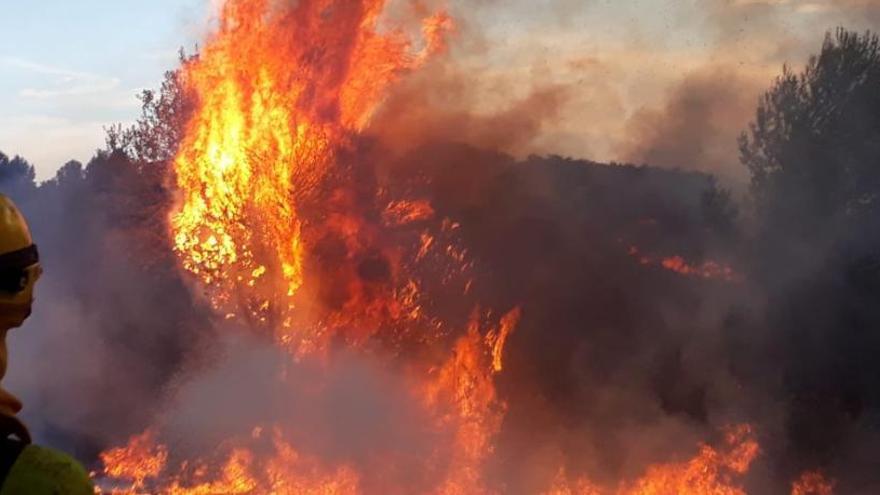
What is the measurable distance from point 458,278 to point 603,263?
4.41 metres

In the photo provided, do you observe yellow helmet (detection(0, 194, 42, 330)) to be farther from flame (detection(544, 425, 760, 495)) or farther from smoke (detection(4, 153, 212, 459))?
smoke (detection(4, 153, 212, 459))

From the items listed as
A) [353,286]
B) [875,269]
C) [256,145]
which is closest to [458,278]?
[353,286]

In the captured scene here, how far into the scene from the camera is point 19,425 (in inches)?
72.7

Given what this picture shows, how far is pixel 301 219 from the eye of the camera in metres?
18.5

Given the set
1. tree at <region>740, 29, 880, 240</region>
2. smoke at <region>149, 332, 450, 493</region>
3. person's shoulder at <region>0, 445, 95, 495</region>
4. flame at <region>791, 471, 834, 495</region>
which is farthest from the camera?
tree at <region>740, 29, 880, 240</region>

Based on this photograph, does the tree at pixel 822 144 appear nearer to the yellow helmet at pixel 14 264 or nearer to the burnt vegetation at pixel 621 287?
the burnt vegetation at pixel 621 287

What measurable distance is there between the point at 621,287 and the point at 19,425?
21.7 metres

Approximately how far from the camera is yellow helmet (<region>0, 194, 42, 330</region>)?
5.98 feet

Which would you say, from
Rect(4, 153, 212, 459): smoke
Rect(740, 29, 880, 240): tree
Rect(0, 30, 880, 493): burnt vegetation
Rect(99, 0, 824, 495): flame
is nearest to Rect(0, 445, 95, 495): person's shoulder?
Rect(99, 0, 824, 495): flame

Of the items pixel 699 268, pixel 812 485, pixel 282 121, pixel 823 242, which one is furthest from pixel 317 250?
pixel 823 242

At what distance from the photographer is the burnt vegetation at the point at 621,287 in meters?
18.8

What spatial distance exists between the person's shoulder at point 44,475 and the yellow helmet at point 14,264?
0.87ft

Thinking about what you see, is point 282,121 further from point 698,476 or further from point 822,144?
point 822,144

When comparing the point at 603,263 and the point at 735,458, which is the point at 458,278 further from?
the point at 735,458
